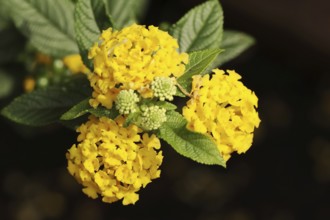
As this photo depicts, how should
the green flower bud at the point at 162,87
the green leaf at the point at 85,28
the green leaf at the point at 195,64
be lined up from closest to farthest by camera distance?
1. the green flower bud at the point at 162,87
2. the green leaf at the point at 195,64
3. the green leaf at the point at 85,28

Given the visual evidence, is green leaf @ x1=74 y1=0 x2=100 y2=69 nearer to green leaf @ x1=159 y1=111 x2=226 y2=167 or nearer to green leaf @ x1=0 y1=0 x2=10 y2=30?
green leaf @ x1=159 y1=111 x2=226 y2=167

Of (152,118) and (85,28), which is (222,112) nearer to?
(152,118)

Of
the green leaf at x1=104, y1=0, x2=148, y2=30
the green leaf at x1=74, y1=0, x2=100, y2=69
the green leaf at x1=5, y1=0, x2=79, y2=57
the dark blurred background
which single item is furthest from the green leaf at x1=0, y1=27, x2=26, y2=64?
the dark blurred background

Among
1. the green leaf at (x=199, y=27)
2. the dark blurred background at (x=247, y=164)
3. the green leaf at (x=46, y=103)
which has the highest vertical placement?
the green leaf at (x=199, y=27)

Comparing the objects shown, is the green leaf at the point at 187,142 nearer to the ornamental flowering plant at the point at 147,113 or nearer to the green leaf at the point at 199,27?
the ornamental flowering plant at the point at 147,113

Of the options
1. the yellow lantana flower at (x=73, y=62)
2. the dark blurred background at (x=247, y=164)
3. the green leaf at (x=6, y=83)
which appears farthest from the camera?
the dark blurred background at (x=247, y=164)

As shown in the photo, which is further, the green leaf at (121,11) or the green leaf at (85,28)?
the green leaf at (121,11)

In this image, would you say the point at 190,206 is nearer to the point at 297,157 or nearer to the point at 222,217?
the point at 222,217

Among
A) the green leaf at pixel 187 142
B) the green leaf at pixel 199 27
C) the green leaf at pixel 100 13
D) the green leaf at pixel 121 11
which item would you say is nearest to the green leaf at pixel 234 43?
the green leaf at pixel 199 27
